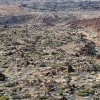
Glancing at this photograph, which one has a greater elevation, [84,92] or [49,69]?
[49,69]

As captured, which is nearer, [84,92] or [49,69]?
[84,92]

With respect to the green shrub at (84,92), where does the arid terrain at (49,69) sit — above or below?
above

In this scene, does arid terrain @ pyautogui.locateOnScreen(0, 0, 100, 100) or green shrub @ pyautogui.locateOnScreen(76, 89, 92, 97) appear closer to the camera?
green shrub @ pyautogui.locateOnScreen(76, 89, 92, 97)

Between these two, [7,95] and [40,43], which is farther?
[40,43]

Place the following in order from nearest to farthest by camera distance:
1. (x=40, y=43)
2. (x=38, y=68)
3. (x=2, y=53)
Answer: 1. (x=38, y=68)
2. (x=2, y=53)
3. (x=40, y=43)

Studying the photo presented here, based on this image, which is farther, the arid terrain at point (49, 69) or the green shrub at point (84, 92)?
the arid terrain at point (49, 69)

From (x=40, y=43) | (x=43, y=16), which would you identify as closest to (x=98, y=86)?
(x=40, y=43)

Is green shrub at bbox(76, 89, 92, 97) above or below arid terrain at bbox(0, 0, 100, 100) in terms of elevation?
below

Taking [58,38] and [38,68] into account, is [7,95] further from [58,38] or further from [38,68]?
[58,38]

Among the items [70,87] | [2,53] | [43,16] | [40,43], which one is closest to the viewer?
[70,87]
